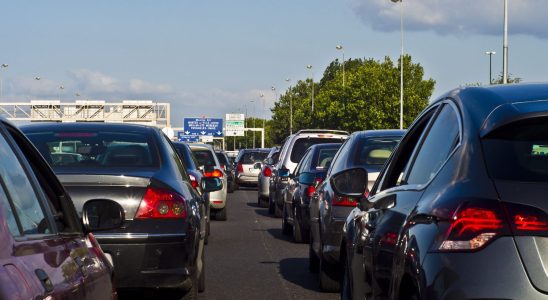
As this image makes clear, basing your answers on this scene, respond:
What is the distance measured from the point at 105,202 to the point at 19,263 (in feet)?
5.95

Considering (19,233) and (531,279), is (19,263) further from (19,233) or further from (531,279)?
(531,279)

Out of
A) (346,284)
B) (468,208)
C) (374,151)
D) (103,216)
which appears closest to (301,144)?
(374,151)

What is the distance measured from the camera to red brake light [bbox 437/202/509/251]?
12.8ft

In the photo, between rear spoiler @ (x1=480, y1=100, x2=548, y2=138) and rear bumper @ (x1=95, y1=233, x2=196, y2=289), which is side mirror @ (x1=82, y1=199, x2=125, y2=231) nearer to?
rear spoiler @ (x1=480, y1=100, x2=548, y2=138)

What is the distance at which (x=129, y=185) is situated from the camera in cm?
816

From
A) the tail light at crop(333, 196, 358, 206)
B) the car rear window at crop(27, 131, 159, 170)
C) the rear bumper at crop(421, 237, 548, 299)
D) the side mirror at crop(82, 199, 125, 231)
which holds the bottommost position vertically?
the tail light at crop(333, 196, 358, 206)

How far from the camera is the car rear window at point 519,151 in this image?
13.4 ft

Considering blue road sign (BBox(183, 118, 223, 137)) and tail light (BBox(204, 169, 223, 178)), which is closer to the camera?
tail light (BBox(204, 169, 223, 178))

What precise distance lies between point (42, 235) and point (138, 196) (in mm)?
4010

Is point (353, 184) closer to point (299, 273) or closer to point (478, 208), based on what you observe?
point (478, 208)

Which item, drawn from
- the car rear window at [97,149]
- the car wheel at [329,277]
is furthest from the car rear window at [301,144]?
the car rear window at [97,149]

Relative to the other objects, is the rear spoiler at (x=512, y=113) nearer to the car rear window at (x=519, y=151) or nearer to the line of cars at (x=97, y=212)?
the car rear window at (x=519, y=151)

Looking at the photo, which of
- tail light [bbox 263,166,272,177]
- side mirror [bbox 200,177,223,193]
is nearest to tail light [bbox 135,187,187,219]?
side mirror [bbox 200,177,223,193]

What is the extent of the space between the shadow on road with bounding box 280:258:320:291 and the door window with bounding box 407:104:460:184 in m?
5.89
